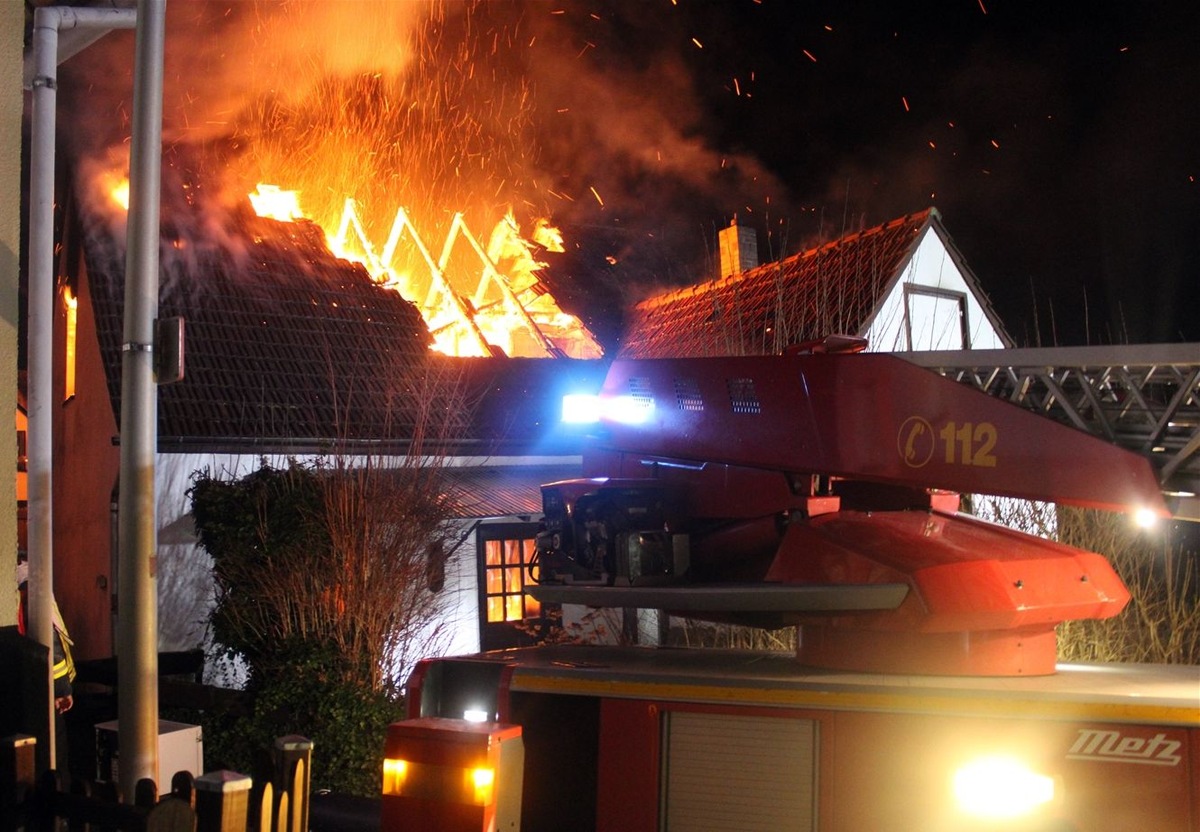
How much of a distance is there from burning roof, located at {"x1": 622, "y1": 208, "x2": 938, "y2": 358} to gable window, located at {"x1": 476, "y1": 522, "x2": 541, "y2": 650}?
348 cm

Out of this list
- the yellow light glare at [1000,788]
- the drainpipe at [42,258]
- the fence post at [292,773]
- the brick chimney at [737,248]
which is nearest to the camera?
the yellow light glare at [1000,788]

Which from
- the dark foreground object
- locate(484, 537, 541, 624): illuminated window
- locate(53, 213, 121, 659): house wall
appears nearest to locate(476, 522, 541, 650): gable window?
locate(484, 537, 541, 624): illuminated window

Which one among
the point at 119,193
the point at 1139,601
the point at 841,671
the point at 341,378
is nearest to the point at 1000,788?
the point at 841,671

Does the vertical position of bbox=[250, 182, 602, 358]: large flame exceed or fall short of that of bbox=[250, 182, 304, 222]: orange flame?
it falls short

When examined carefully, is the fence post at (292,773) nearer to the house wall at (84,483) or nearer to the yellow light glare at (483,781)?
the yellow light glare at (483,781)

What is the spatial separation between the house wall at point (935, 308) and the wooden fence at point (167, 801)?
13.3 m

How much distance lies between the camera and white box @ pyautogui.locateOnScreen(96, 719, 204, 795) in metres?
7.84

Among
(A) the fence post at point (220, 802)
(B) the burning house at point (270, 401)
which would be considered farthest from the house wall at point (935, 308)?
(A) the fence post at point (220, 802)

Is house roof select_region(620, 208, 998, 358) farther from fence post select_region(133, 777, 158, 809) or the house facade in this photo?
fence post select_region(133, 777, 158, 809)

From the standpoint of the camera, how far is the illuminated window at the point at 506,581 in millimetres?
14836

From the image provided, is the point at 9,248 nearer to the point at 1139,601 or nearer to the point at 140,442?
the point at 140,442

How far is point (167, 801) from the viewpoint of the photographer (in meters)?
4.05

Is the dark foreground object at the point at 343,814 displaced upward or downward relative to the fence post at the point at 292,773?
downward

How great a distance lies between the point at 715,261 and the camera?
75.3 ft
